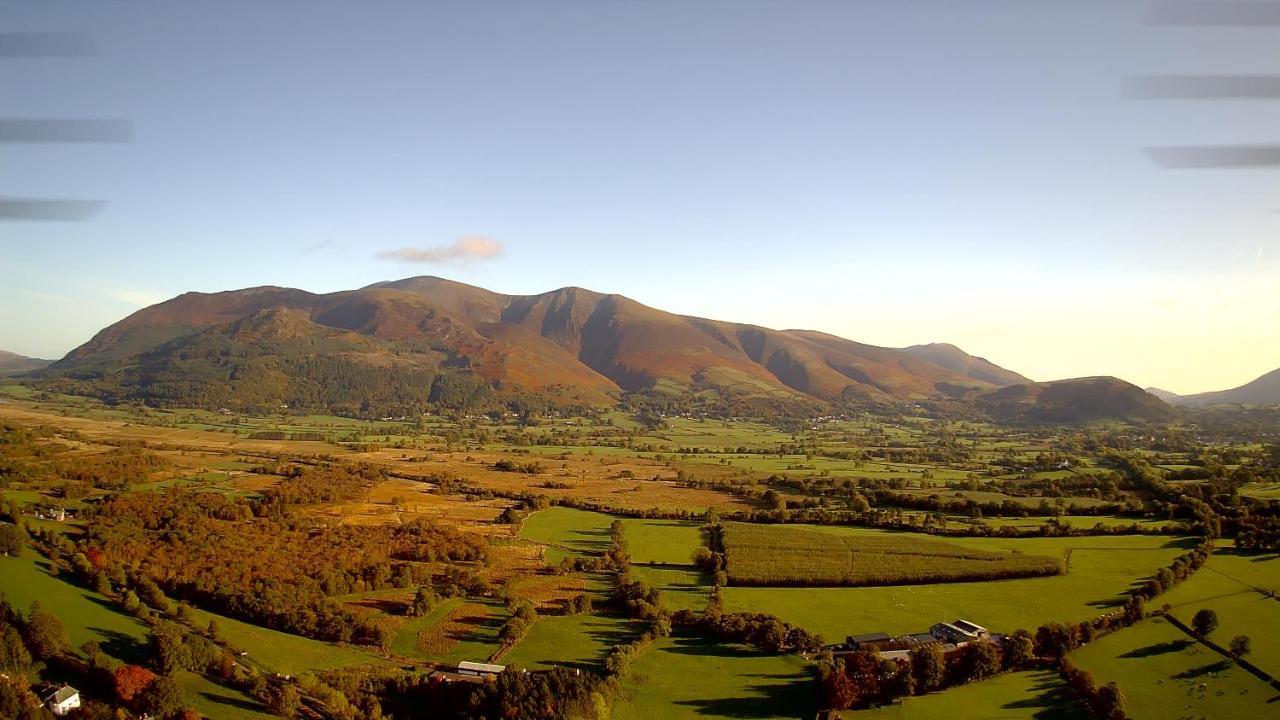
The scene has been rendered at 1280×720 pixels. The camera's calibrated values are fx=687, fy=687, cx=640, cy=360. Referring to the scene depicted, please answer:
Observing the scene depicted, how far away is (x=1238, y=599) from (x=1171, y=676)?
9.20 metres

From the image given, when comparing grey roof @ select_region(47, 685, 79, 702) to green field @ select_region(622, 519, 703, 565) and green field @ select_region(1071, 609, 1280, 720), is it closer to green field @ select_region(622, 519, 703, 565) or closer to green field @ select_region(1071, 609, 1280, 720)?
green field @ select_region(622, 519, 703, 565)

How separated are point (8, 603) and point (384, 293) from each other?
18277cm

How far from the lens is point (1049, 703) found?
20094 millimetres

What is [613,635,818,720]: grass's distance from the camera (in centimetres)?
2041

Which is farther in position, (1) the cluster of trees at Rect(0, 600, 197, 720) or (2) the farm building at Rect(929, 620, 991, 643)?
(2) the farm building at Rect(929, 620, 991, 643)

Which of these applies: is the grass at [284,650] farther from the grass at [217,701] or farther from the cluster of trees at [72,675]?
the cluster of trees at [72,675]

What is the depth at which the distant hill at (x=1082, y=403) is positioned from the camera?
431ft

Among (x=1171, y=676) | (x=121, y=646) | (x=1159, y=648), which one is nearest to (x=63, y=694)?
(x=121, y=646)

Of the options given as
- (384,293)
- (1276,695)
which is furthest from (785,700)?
(384,293)

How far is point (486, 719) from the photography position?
18.9 meters

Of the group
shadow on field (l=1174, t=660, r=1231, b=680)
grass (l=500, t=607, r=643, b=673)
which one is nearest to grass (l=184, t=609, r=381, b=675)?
grass (l=500, t=607, r=643, b=673)

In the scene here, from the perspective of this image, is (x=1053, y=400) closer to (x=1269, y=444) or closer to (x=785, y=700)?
(x=1269, y=444)

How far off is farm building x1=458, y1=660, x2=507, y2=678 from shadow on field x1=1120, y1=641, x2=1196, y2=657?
68.7ft

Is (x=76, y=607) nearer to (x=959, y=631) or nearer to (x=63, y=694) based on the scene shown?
(x=63, y=694)
